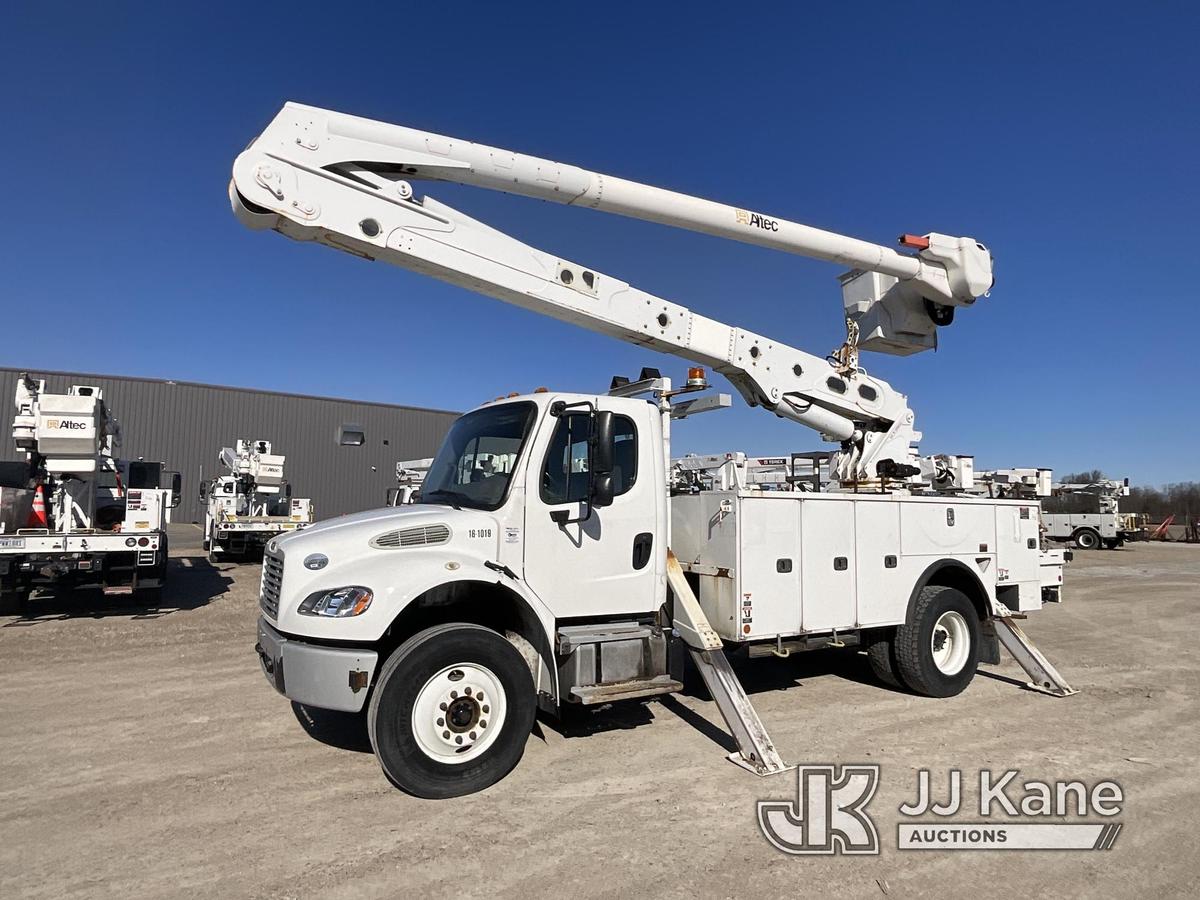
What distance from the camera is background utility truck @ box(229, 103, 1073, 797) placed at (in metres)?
4.36

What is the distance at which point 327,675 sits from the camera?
4.16m

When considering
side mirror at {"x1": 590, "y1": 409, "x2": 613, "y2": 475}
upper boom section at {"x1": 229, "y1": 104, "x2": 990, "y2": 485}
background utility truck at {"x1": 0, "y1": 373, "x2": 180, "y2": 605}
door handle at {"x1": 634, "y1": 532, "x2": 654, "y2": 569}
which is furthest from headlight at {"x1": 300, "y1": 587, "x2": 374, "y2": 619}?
background utility truck at {"x1": 0, "y1": 373, "x2": 180, "y2": 605}

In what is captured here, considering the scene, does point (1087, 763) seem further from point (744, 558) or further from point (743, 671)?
point (743, 671)

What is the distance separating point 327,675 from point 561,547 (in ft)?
5.58

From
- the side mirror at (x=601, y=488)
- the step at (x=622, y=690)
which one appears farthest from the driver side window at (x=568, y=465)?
the step at (x=622, y=690)

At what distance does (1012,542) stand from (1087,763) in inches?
119

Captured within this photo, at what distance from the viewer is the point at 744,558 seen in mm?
5574

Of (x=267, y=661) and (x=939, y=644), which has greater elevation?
(x=267, y=661)

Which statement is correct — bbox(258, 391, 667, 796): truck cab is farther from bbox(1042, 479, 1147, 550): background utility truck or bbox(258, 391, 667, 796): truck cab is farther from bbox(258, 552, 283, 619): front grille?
bbox(1042, 479, 1147, 550): background utility truck

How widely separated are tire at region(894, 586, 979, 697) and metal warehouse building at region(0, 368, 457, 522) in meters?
27.6

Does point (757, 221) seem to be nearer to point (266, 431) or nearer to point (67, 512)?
point (67, 512)

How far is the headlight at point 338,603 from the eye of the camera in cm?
420

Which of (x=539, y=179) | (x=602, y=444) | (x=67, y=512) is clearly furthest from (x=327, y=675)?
(x=67, y=512)

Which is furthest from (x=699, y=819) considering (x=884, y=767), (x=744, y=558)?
(x=744, y=558)
